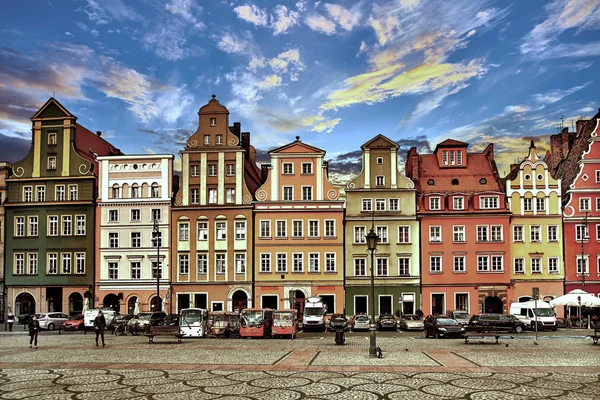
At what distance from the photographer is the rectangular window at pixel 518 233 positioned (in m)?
65.6

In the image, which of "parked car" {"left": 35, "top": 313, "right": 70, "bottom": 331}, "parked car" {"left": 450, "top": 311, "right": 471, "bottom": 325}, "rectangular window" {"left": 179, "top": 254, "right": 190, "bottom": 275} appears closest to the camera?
"parked car" {"left": 450, "top": 311, "right": 471, "bottom": 325}

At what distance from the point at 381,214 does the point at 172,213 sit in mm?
20238

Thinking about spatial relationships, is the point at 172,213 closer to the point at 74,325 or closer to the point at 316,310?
the point at 74,325

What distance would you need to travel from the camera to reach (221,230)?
219 feet

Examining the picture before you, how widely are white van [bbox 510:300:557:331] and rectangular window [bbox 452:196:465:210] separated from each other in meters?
12.7

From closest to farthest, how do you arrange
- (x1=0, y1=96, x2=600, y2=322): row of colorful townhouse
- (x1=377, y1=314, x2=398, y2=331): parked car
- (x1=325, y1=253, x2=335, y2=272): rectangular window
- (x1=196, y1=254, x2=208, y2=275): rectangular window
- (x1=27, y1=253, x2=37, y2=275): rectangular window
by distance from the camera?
(x1=377, y1=314, x2=398, y2=331): parked car
(x1=0, y1=96, x2=600, y2=322): row of colorful townhouse
(x1=325, y1=253, x2=335, y2=272): rectangular window
(x1=196, y1=254, x2=208, y2=275): rectangular window
(x1=27, y1=253, x2=37, y2=275): rectangular window

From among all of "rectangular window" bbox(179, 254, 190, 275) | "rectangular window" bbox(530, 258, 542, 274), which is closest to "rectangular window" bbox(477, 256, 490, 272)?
"rectangular window" bbox(530, 258, 542, 274)

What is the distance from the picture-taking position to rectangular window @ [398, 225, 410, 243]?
216ft

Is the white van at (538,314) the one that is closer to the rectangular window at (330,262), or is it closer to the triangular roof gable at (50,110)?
the rectangular window at (330,262)

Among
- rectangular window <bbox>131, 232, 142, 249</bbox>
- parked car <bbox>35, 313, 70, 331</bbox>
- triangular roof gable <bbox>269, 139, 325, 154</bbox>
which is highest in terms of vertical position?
triangular roof gable <bbox>269, 139, 325, 154</bbox>

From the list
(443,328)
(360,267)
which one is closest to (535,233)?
(360,267)

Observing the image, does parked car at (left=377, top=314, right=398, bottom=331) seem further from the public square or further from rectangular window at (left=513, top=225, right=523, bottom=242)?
rectangular window at (left=513, top=225, right=523, bottom=242)

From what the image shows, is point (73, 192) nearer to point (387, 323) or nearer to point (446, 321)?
point (387, 323)

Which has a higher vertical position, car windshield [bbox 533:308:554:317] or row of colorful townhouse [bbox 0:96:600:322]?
row of colorful townhouse [bbox 0:96:600:322]
